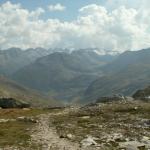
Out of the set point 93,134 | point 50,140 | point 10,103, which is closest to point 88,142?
point 50,140

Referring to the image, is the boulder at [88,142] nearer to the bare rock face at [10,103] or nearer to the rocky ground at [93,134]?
the rocky ground at [93,134]


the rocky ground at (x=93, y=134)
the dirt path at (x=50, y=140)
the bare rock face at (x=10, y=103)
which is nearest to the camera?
the dirt path at (x=50, y=140)

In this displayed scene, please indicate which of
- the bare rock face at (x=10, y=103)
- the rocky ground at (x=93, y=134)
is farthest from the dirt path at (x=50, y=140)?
the bare rock face at (x=10, y=103)

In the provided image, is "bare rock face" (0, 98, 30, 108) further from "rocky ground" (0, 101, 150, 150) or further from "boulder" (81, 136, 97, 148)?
"boulder" (81, 136, 97, 148)

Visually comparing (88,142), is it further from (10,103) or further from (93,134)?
(10,103)

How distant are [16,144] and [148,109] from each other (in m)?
32.2

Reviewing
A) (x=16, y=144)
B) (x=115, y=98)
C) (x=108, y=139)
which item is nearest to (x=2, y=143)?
(x=16, y=144)

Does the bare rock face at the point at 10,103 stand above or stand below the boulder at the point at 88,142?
above

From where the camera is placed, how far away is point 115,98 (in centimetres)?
9625

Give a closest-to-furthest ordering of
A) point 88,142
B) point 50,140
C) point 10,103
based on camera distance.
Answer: point 88,142 < point 50,140 < point 10,103

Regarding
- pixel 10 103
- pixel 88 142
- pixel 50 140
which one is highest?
pixel 10 103

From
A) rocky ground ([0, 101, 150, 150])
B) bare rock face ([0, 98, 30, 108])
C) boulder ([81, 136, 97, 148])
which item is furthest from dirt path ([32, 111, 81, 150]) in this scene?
bare rock face ([0, 98, 30, 108])

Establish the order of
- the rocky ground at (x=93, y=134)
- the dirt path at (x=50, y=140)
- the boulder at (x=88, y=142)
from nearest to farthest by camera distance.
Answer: the dirt path at (x=50, y=140), the rocky ground at (x=93, y=134), the boulder at (x=88, y=142)

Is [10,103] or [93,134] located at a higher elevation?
[10,103]
